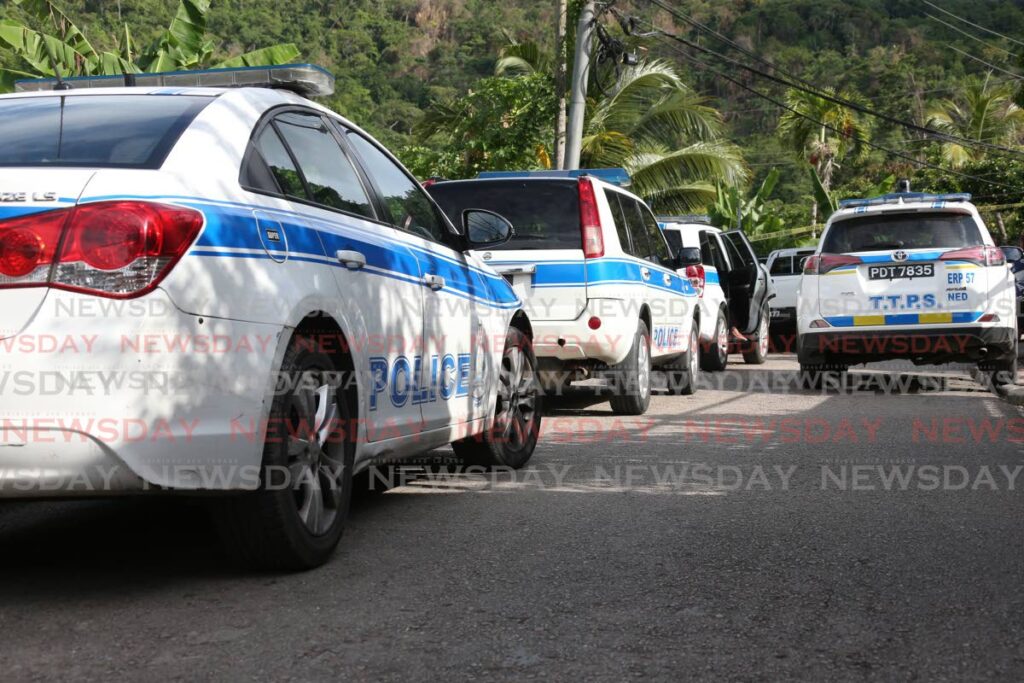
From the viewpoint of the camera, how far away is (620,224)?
10227mm

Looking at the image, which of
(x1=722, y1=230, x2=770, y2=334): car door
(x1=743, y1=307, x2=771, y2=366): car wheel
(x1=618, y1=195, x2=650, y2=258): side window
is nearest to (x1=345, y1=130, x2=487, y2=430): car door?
(x1=618, y1=195, x2=650, y2=258): side window

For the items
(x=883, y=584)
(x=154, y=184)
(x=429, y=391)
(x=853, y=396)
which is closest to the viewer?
(x=154, y=184)

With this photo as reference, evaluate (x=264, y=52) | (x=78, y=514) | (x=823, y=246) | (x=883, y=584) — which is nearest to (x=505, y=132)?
(x=264, y=52)

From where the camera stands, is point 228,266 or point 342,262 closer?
point 228,266

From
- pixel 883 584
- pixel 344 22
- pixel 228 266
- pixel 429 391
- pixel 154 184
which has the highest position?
pixel 344 22

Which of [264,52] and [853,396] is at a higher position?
[264,52]

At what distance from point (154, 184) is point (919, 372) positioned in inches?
557

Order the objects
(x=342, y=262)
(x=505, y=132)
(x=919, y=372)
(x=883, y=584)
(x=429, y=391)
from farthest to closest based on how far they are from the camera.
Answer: (x=505, y=132), (x=919, y=372), (x=429, y=391), (x=342, y=262), (x=883, y=584)

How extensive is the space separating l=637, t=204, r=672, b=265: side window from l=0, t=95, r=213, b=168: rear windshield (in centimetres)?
706

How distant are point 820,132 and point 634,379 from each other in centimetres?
4876

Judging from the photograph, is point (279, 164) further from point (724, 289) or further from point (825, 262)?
point (724, 289)

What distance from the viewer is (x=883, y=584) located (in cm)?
446

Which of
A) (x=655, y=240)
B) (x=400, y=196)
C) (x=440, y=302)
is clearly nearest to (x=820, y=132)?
(x=655, y=240)

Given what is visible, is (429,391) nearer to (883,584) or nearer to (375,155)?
(375,155)
